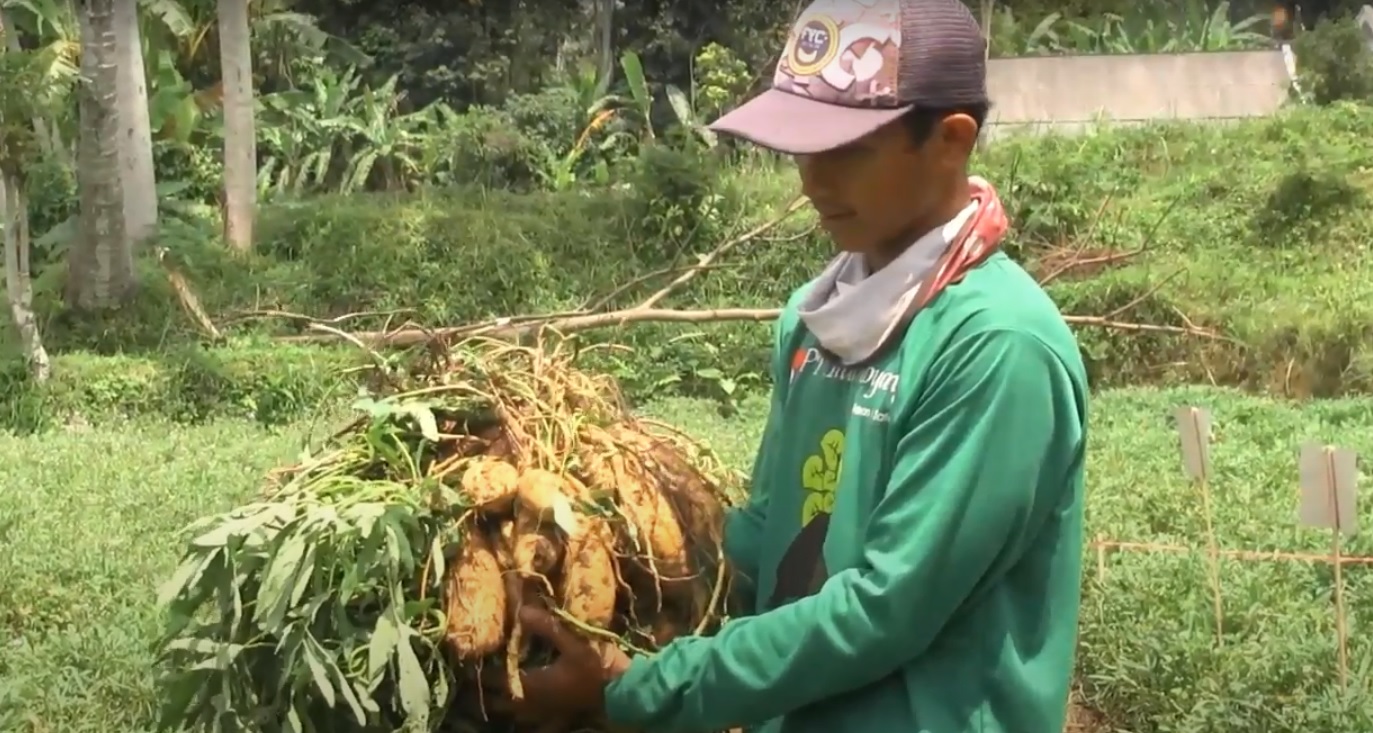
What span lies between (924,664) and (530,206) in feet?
29.3

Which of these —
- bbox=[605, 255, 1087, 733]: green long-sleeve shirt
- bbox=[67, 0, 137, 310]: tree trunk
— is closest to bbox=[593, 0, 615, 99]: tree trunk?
bbox=[67, 0, 137, 310]: tree trunk

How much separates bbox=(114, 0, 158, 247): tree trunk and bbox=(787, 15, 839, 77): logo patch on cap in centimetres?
784

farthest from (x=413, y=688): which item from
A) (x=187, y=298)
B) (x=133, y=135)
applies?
(x=133, y=135)

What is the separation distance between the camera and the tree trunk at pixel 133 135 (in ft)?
28.4

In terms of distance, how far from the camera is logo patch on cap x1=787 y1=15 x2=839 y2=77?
1.38 metres

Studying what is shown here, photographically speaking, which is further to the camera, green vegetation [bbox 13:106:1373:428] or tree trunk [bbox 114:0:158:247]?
tree trunk [bbox 114:0:158:247]

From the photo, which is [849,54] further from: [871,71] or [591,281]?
[591,281]

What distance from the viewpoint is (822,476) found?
147 centimetres

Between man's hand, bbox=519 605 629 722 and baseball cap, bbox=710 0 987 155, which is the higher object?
baseball cap, bbox=710 0 987 155

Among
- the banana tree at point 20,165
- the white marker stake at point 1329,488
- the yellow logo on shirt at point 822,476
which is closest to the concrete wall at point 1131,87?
the banana tree at point 20,165

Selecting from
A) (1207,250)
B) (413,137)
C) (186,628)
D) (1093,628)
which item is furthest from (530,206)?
(186,628)

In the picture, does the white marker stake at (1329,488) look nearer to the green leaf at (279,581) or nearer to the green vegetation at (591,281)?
the green vegetation at (591,281)

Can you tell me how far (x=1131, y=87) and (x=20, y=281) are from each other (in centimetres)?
994

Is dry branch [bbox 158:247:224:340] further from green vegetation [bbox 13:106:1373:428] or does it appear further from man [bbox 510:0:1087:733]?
man [bbox 510:0:1087:733]
